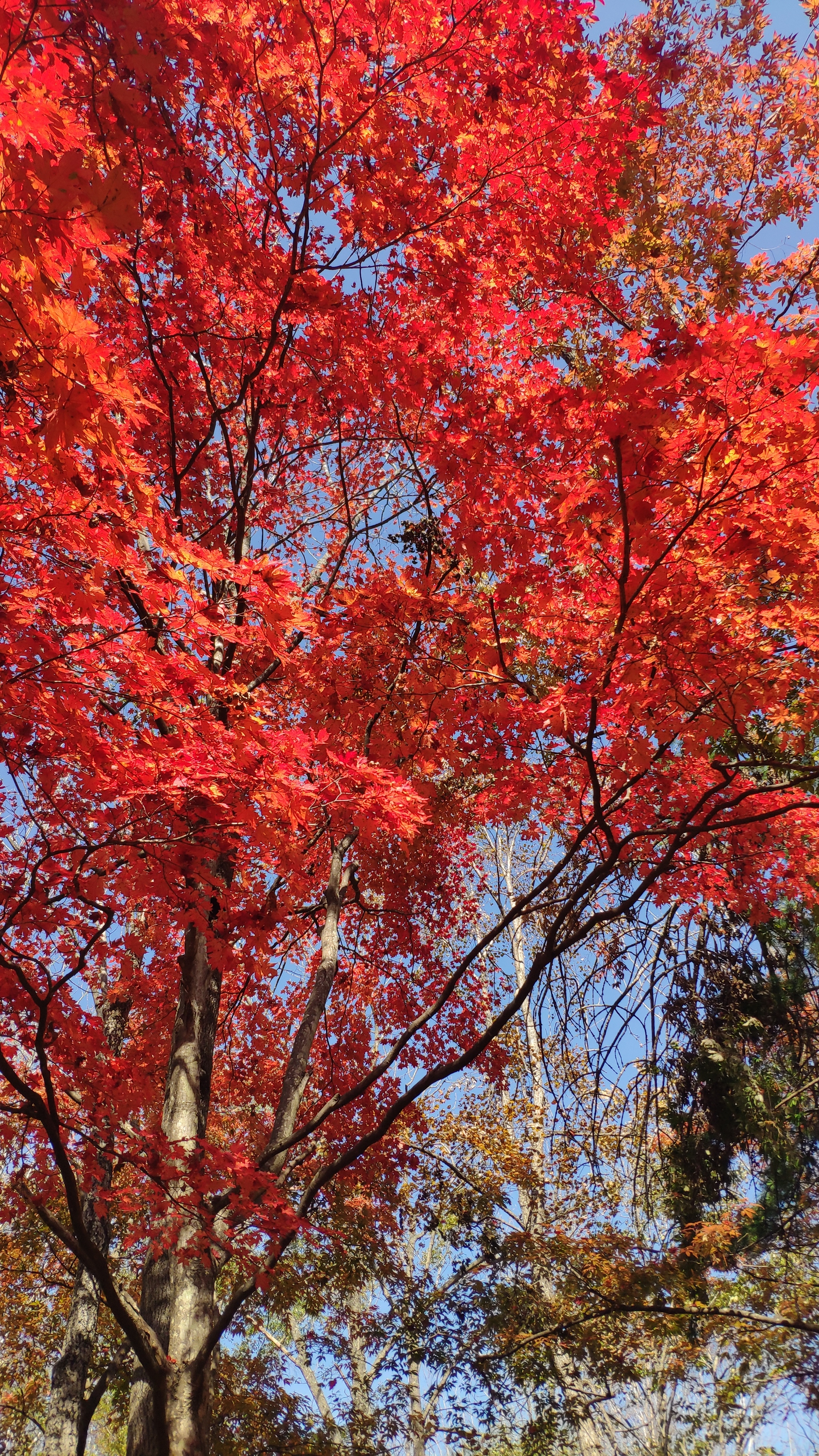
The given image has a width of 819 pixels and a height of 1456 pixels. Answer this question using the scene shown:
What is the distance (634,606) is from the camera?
4.77m

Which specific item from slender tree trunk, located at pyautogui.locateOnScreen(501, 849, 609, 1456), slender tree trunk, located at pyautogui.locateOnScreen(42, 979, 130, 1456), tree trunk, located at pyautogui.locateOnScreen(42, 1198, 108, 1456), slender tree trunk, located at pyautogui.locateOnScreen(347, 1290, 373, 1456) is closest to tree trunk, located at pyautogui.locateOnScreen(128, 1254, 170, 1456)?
slender tree trunk, located at pyautogui.locateOnScreen(501, 849, 609, 1456)

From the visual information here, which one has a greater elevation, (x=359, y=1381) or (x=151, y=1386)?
(x=359, y=1381)

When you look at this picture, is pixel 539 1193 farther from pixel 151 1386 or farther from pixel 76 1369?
pixel 151 1386

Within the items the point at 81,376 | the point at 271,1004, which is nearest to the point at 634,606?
the point at 81,376

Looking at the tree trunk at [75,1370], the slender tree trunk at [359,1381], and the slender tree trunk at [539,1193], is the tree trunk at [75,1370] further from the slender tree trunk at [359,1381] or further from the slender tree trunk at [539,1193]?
the slender tree trunk at [539,1193]

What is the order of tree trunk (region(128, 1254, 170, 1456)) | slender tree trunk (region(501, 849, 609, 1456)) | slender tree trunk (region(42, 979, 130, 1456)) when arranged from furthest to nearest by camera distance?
slender tree trunk (region(501, 849, 609, 1456))
slender tree trunk (region(42, 979, 130, 1456))
tree trunk (region(128, 1254, 170, 1456))

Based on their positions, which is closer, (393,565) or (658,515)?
(658,515)

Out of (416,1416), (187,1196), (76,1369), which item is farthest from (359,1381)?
(187,1196)

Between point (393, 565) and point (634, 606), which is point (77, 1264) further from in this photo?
point (634, 606)

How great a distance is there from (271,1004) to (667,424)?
909 centimetres

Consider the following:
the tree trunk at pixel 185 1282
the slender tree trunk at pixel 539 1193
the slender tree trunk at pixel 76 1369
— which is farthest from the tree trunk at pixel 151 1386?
the slender tree trunk at pixel 76 1369

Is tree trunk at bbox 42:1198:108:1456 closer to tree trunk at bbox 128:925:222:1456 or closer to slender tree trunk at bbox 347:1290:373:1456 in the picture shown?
slender tree trunk at bbox 347:1290:373:1456

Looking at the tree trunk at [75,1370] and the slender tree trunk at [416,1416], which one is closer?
the tree trunk at [75,1370]

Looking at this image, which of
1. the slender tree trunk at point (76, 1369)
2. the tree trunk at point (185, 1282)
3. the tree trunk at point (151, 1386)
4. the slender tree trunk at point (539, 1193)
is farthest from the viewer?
the slender tree trunk at point (539, 1193)
